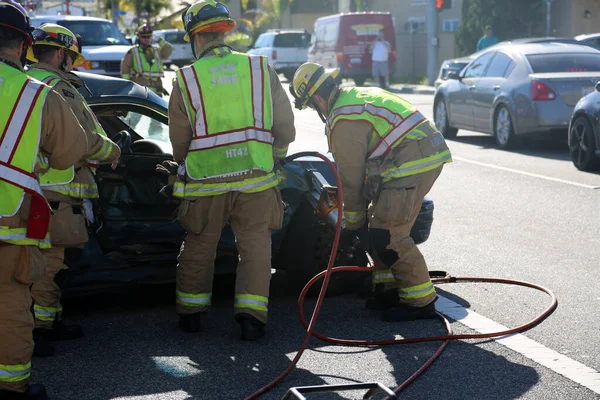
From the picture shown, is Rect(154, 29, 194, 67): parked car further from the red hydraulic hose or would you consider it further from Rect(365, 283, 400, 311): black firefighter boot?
the red hydraulic hose

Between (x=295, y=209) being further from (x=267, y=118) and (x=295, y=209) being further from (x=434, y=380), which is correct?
(x=434, y=380)

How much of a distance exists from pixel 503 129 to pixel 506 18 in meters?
19.6

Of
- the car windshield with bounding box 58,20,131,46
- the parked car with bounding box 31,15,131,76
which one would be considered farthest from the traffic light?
the car windshield with bounding box 58,20,131,46

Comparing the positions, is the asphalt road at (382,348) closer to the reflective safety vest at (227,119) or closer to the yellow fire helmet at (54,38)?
the reflective safety vest at (227,119)

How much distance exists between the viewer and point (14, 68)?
424cm

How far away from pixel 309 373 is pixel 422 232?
1887 mm

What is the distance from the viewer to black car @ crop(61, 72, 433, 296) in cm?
579

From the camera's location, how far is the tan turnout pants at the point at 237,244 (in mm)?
5477

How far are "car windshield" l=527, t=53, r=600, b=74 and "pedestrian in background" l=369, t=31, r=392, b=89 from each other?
1456 cm

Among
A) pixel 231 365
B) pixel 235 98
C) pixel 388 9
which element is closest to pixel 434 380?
pixel 231 365

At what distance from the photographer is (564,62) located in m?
14.2

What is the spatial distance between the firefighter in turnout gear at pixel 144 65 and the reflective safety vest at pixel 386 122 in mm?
9340

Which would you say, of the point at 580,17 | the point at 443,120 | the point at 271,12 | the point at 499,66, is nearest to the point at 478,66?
the point at 499,66

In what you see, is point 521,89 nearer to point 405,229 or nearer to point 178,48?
point 405,229
